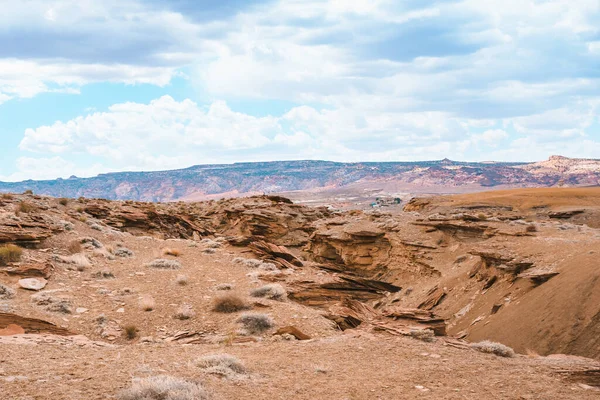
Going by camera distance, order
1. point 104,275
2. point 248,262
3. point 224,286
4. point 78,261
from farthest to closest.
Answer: point 248,262 < point 78,261 < point 104,275 < point 224,286

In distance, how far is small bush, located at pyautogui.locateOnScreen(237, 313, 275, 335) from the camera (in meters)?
11.8

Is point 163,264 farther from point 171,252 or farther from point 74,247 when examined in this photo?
point 74,247

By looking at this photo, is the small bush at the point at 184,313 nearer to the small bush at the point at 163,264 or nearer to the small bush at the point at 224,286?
the small bush at the point at 224,286

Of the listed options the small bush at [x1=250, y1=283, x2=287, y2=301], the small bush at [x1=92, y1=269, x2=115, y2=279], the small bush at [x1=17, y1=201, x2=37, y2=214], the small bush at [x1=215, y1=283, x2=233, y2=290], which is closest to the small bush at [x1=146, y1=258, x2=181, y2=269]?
the small bush at [x1=92, y1=269, x2=115, y2=279]

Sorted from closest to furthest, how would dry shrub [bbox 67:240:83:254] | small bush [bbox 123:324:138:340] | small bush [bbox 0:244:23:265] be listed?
small bush [bbox 123:324:138:340] < small bush [bbox 0:244:23:265] < dry shrub [bbox 67:240:83:254]

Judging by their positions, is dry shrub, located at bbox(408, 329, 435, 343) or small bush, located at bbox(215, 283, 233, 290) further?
small bush, located at bbox(215, 283, 233, 290)

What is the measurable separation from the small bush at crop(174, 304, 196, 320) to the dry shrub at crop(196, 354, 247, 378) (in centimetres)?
509

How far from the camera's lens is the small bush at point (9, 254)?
1555cm

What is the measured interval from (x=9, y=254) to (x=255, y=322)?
8975 millimetres

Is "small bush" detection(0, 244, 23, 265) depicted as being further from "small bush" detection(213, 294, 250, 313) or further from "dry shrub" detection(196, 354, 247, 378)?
"dry shrub" detection(196, 354, 247, 378)

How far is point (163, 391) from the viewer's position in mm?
6129

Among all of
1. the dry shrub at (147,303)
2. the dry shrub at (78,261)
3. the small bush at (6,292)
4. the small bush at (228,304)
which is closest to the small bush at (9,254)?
the dry shrub at (78,261)

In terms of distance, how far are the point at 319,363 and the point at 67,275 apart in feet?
34.7

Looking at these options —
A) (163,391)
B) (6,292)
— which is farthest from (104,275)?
(163,391)
